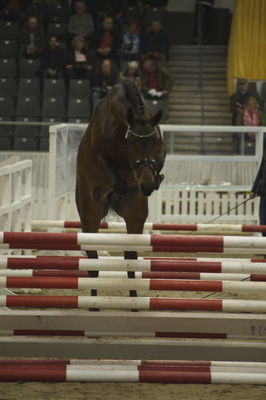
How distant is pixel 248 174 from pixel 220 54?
23.5ft

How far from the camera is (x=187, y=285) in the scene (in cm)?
571

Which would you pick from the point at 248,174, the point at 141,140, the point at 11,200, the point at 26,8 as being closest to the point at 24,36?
the point at 26,8

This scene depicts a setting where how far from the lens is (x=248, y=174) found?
45.3 feet

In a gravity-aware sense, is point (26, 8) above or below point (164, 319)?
above

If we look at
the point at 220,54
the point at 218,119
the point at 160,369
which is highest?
the point at 220,54

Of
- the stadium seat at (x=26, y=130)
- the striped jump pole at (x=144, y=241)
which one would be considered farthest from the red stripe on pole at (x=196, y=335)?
the stadium seat at (x=26, y=130)

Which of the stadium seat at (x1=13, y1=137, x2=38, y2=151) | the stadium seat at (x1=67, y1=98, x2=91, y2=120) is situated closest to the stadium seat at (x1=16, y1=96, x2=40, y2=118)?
the stadium seat at (x1=67, y1=98, x2=91, y2=120)

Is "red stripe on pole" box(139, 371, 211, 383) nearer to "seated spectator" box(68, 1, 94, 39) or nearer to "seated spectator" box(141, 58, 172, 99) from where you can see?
"seated spectator" box(141, 58, 172, 99)

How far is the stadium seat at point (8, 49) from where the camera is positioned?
18859 mm

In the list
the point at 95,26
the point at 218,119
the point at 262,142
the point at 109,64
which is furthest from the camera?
the point at 95,26

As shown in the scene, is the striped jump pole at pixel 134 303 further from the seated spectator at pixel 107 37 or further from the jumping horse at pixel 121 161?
the seated spectator at pixel 107 37

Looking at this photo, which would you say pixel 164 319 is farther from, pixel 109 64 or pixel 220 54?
pixel 220 54

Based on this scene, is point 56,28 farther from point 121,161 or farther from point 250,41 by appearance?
point 121,161

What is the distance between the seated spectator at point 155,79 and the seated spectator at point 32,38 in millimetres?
2378
